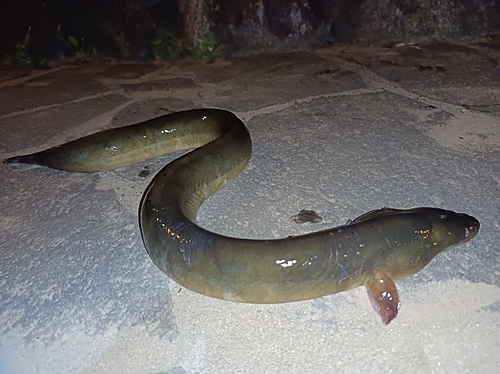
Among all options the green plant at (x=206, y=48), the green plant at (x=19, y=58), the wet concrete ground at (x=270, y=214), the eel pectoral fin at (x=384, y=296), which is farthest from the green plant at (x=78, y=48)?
the eel pectoral fin at (x=384, y=296)

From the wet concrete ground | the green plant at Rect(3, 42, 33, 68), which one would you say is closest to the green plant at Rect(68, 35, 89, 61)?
the green plant at Rect(3, 42, 33, 68)

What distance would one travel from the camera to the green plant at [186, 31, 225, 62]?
4484 mm

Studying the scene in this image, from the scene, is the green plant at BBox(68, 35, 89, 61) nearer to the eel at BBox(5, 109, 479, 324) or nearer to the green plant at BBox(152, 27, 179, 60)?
the green plant at BBox(152, 27, 179, 60)

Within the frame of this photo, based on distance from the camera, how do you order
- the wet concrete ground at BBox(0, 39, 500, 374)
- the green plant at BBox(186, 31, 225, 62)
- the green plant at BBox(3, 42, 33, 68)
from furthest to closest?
the green plant at BBox(3, 42, 33, 68) → the green plant at BBox(186, 31, 225, 62) → the wet concrete ground at BBox(0, 39, 500, 374)

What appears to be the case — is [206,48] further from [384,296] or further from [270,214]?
[384,296]

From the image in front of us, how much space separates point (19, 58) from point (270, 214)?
12.4 ft

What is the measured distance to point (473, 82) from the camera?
11.1ft

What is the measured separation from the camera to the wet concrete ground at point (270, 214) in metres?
1.52

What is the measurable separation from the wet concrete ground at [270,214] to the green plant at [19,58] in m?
0.85

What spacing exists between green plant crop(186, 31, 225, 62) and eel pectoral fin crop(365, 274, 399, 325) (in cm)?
329

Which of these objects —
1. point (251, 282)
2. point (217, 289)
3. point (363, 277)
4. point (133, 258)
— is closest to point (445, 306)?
point (363, 277)

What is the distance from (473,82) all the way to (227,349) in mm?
2819

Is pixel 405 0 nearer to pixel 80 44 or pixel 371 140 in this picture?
→ pixel 371 140

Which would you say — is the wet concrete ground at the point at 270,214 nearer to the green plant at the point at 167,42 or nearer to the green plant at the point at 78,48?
the green plant at the point at 167,42
